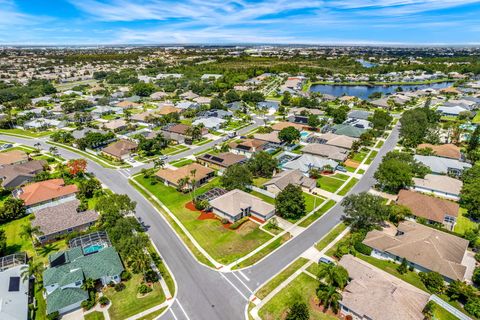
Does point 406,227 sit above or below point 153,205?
above

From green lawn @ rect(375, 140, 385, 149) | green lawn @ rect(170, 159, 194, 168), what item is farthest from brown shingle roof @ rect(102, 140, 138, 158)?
green lawn @ rect(375, 140, 385, 149)

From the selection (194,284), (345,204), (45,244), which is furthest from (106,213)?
(345,204)

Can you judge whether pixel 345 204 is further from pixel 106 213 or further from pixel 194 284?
pixel 106 213

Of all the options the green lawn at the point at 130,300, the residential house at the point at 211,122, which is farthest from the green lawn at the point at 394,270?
the residential house at the point at 211,122

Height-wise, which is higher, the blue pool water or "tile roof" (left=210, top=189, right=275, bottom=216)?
"tile roof" (left=210, top=189, right=275, bottom=216)

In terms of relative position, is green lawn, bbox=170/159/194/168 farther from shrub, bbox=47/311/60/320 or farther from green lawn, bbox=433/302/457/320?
green lawn, bbox=433/302/457/320
